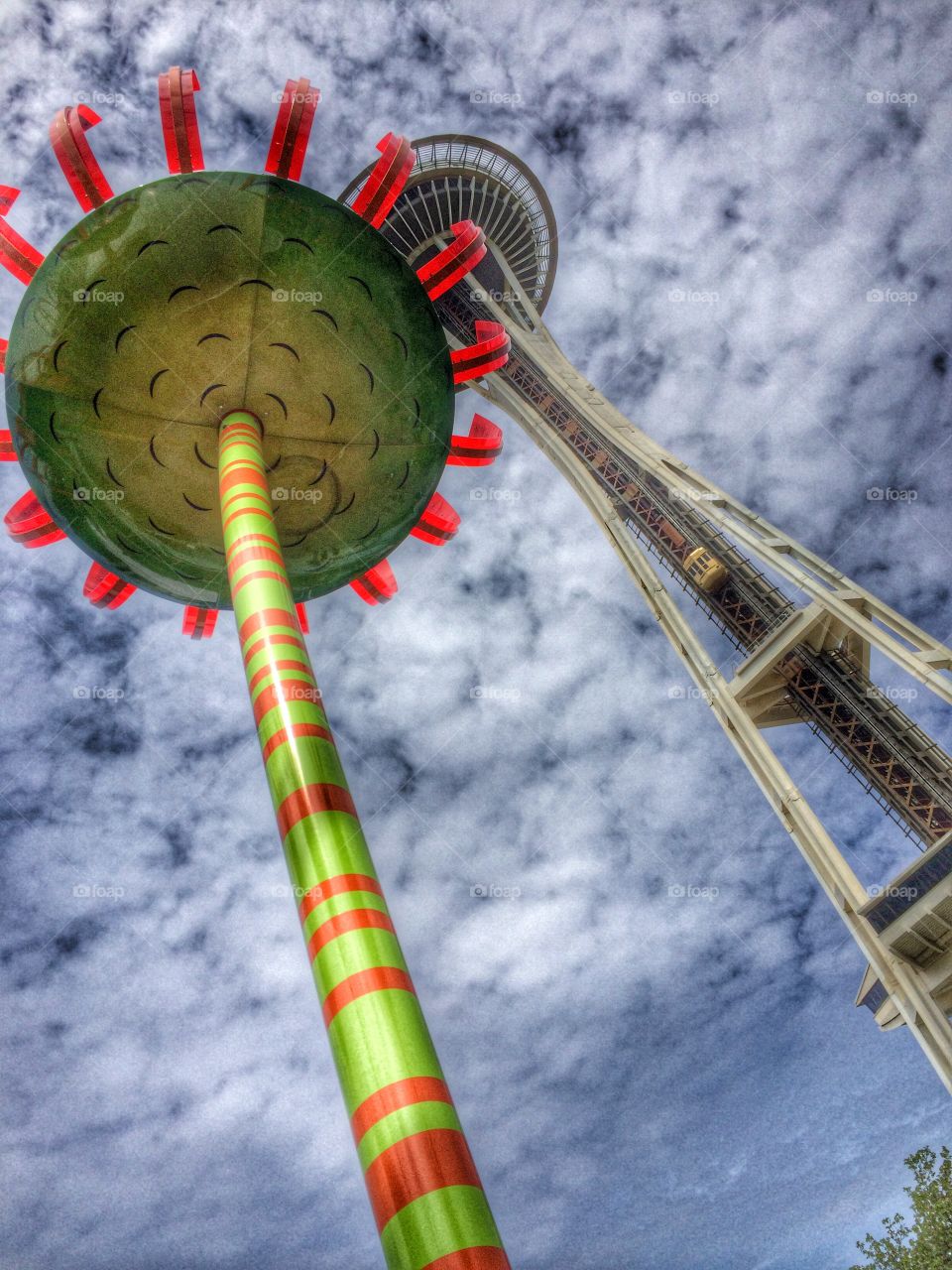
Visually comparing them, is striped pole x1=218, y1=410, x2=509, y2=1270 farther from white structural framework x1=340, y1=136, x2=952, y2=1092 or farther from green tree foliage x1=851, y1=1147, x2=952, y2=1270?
green tree foliage x1=851, y1=1147, x2=952, y2=1270

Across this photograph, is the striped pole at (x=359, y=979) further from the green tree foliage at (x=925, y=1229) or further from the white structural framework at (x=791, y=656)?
the green tree foliage at (x=925, y=1229)

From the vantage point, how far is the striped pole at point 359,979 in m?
2.95

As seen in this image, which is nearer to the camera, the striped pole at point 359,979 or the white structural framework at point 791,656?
the striped pole at point 359,979

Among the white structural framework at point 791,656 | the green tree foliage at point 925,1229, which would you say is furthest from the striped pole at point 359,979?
the green tree foliage at point 925,1229

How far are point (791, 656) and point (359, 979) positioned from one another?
15.3 m

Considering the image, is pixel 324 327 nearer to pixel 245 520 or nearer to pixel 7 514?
pixel 245 520

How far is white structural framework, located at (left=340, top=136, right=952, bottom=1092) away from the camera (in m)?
11.4

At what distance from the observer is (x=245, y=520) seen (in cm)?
675

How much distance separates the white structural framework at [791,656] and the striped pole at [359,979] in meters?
9.66

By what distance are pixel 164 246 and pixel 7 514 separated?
3.78 metres

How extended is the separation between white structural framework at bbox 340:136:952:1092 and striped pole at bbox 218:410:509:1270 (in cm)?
966

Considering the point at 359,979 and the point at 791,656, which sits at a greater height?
the point at 791,656

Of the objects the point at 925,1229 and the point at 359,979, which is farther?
the point at 925,1229

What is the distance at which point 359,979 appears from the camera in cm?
376
